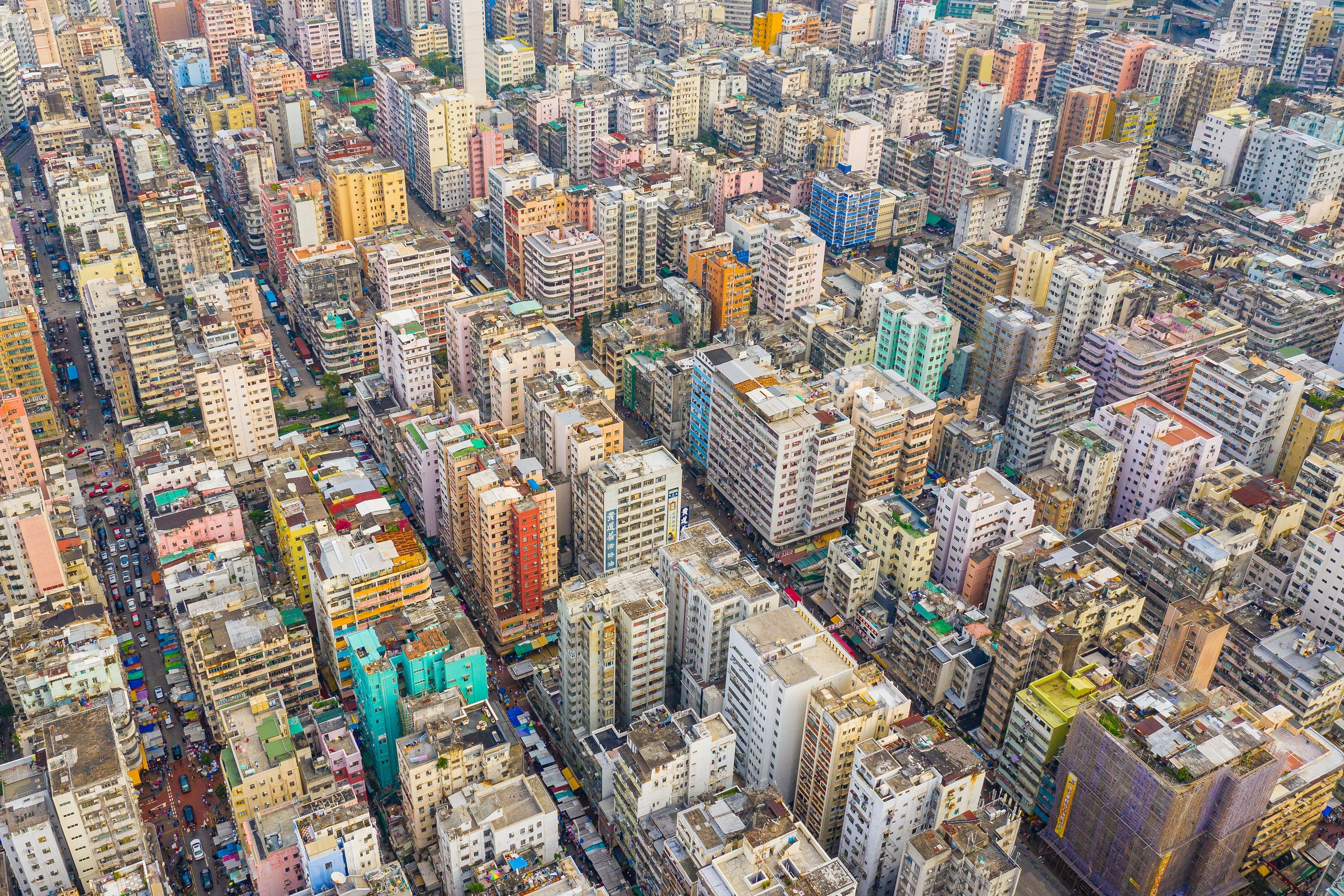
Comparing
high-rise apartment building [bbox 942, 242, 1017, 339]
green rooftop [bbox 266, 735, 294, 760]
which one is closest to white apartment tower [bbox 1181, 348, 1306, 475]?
high-rise apartment building [bbox 942, 242, 1017, 339]

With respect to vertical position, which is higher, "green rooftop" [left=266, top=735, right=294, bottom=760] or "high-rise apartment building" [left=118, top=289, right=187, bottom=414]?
"high-rise apartment building" [left=118, top=289, right=187, bottom=414]

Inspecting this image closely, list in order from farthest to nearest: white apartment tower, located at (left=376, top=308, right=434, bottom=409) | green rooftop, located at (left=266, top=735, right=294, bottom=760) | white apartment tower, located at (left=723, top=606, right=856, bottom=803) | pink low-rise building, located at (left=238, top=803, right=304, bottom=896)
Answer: white apartment tower, located at (left=376, top=308, right=434, bottom=409), white apartment tower, located at (left=723, top=606, right=856, bottom=803), green rooftop, located at (left=266, top=735, right=294, bottom=760), pink low-rise building, located at (left=238, top=803, right=304, bottom=896)

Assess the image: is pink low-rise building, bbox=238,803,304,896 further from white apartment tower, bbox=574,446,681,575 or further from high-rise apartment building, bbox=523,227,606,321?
high-rise apartment building, bbox=523,227,606,321

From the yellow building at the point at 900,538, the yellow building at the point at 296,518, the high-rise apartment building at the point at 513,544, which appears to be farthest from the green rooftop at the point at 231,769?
the yellow building at the point at 900,538

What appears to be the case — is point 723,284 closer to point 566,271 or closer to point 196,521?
point 566,271

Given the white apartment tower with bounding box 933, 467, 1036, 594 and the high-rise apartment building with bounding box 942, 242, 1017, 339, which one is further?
the high-rise apartment building with bounding box 942, 242, 1017, 339

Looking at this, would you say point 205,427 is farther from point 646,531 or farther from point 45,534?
point 646,531
